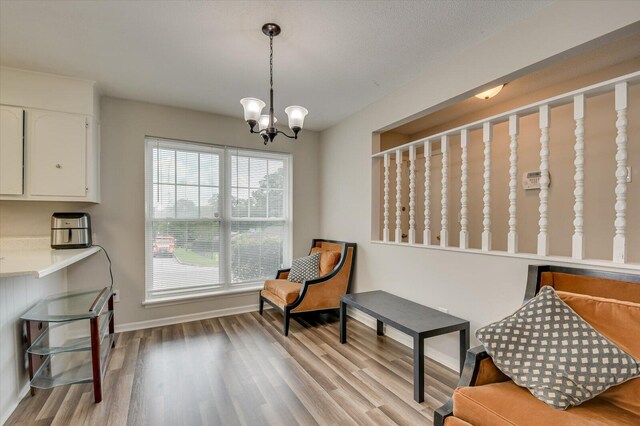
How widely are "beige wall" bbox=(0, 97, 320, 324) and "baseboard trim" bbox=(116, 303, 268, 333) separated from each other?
1.7 inches

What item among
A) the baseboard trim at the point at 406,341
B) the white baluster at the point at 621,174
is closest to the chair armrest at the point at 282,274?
the baseboard trim at the point at 406,341

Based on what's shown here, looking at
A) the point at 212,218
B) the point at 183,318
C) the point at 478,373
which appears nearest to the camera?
the point at 478,373

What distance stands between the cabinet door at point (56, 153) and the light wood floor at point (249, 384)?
1624 millimetres

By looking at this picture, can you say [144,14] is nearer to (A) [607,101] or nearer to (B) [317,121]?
(B) [317,121]

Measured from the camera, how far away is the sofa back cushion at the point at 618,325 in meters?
1.19

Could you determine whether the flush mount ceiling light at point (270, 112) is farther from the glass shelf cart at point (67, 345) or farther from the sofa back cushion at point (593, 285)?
the sofa back cushion at point (593, 285)

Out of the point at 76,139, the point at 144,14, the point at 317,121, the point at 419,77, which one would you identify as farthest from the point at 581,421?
the point at 76,139

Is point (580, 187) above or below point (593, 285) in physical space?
above

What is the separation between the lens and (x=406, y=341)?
2828 millimetres

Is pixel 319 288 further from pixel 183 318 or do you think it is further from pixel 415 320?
pixel 183 318

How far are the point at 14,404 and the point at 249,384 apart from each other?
4.95 feet

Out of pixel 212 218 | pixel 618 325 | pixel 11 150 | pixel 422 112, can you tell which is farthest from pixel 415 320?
pixel 11 150

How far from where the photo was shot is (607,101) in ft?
8.29

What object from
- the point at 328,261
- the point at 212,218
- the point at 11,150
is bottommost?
the point at 328,261
